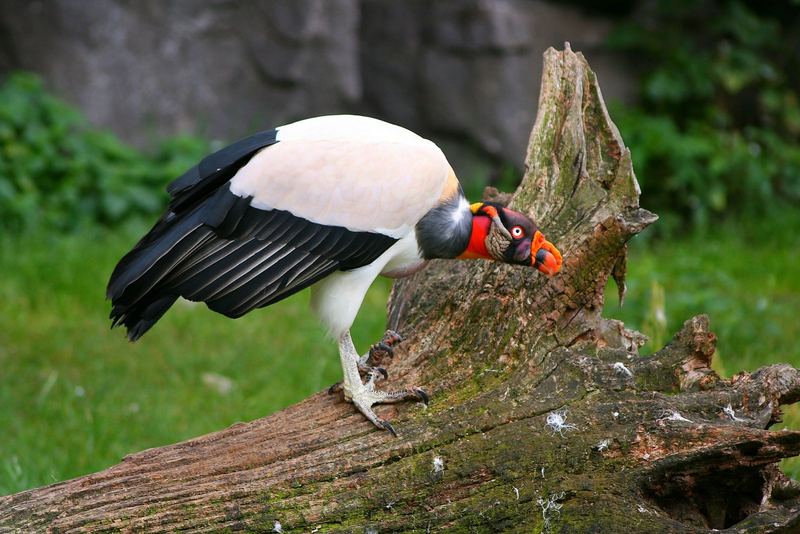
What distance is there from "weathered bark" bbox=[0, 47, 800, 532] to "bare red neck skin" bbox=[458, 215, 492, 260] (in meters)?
0.18

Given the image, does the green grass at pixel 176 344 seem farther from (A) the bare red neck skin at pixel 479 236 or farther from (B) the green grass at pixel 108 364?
(A) the bare red neck skin at pixel 479 236

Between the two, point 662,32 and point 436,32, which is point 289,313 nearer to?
point 436,32

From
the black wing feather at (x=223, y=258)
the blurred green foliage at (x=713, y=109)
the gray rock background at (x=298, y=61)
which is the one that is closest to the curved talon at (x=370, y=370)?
the black wing feather at (x=223, y=258)

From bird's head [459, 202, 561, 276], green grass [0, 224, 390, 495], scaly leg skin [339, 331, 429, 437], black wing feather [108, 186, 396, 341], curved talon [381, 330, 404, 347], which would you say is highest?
bird's head [459, 202, 561, 276]

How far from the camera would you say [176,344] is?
18.7 feet

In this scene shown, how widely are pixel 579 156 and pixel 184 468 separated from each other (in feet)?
5.67

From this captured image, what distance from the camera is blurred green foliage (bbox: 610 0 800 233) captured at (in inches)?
282

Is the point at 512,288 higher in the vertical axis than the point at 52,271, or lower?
higher

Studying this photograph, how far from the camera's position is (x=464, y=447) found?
2889 mm

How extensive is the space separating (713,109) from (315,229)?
5109mm

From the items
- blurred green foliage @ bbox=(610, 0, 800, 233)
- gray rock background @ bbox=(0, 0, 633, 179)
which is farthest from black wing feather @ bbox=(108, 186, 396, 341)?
gray rock background @ bbox=(0, 0, 633, 179)

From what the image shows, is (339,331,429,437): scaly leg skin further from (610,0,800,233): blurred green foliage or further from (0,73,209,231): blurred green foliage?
(610,0,800,233): blurred green foliage

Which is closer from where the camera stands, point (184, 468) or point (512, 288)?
point (184, 468)

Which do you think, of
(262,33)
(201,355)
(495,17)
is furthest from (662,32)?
(201,355)
